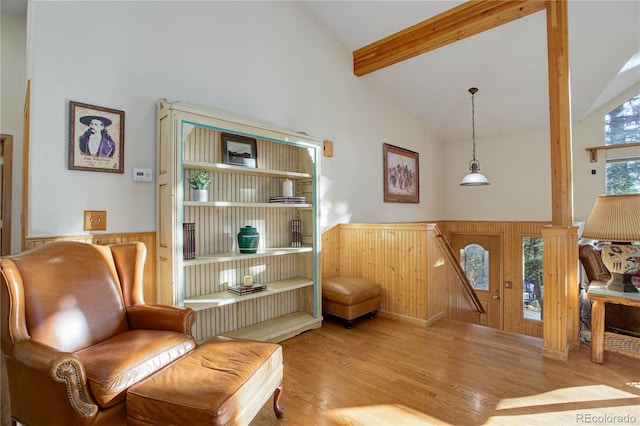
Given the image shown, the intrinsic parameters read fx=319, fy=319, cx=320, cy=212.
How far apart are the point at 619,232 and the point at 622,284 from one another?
514 mm

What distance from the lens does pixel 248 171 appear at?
2.94 metres

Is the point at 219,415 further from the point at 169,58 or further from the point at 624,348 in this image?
the point at 624,348

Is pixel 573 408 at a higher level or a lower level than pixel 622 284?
lower

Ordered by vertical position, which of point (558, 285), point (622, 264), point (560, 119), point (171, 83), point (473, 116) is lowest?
→ point (558, 285)

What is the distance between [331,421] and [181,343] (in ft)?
3.26

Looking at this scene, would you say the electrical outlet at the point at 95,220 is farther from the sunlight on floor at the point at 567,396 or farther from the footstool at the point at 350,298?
the sunlight on floor at the point at 567,396

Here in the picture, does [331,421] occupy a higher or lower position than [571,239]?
lower

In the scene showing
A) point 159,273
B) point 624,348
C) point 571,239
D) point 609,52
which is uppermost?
point 609,52

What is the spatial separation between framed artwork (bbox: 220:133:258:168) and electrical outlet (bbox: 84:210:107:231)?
1.07 meters

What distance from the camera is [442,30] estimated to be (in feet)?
12.3

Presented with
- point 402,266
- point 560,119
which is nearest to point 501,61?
point 560,119

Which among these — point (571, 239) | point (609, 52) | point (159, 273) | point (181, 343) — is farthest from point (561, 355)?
point (609, 52)

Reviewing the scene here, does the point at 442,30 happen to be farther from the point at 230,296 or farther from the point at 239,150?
the point at 230,296

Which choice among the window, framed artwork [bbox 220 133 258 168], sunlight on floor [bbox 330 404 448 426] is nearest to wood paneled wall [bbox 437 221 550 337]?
the window
